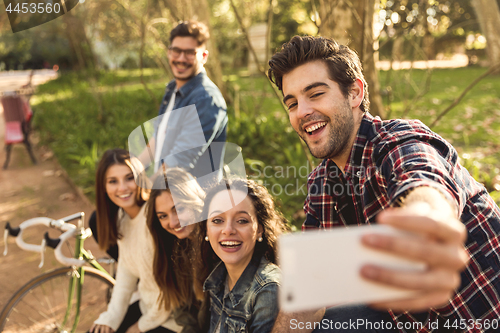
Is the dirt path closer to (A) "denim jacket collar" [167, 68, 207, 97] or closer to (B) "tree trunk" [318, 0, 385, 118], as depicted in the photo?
(A) "denim jacket collar" [167, 68, 207, 97]

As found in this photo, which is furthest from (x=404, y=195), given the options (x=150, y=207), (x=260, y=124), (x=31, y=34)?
(x=31, y=34)

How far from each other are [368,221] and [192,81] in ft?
6.09

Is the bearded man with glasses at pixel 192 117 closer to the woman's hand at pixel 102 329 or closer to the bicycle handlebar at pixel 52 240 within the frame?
the bicycle handlebar at pixel 52 240

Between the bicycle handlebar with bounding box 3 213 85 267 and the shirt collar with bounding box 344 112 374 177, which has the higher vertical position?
the shirt collar with bounding box 344 112 374 177

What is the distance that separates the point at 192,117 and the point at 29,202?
3758 mm

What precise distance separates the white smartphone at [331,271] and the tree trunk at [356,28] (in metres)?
2.81

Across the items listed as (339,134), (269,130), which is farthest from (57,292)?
(269,130)

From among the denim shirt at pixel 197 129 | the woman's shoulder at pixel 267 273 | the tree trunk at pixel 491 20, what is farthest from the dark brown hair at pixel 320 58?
the tree trunk at pixel 491 20

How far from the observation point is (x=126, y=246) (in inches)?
97.4

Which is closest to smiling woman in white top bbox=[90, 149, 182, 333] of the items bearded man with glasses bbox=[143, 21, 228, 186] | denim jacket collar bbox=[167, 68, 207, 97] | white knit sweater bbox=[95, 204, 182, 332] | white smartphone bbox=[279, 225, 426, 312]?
white knit sweater bbox=[95, 204, 182, 332]

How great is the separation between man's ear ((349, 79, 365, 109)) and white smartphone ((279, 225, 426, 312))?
3.74 feet

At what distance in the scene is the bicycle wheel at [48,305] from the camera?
7.97 feet

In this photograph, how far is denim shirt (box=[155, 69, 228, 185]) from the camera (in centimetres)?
256

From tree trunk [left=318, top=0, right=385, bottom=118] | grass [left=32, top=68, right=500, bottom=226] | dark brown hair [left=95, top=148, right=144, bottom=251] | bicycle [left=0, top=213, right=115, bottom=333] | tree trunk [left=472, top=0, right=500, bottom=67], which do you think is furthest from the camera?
tree trunk [left=472, top=0, right=500, bottom=67]
